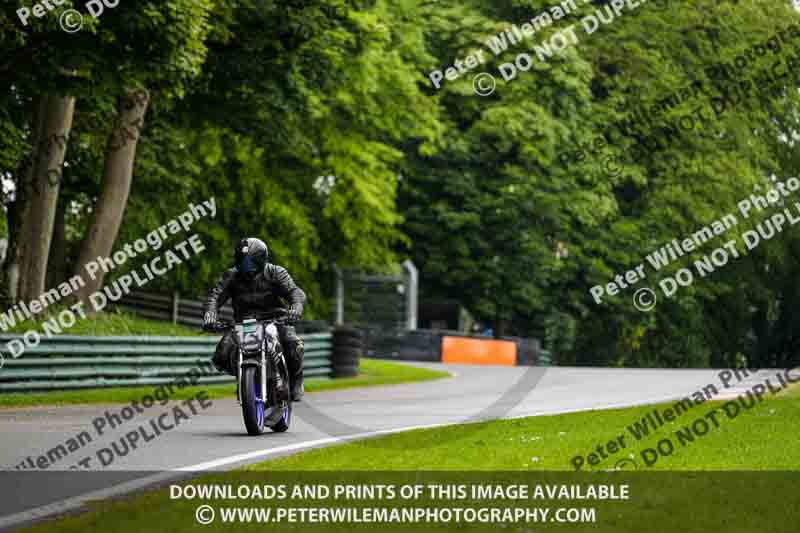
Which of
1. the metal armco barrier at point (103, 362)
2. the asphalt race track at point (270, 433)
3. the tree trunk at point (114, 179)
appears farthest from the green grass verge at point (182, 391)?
the tree trunk at point (114, 179)

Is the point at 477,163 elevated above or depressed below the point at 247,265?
above

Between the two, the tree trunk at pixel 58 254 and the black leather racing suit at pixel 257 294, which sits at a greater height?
the tree trunk at pixel 58 254

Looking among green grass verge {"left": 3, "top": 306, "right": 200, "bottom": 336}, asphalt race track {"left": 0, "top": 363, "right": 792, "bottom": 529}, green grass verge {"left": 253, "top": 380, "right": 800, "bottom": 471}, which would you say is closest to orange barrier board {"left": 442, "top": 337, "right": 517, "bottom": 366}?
asphalt race track {"left": 0, "top": 363, "right": 792, "bottom": 529}

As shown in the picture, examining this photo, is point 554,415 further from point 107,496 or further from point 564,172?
point 564,172

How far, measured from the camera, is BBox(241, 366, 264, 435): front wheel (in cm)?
1471

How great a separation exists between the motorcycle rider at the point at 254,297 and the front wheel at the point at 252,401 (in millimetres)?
200

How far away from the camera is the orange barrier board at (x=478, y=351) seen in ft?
138

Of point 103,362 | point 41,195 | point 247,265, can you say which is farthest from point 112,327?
point 247,265

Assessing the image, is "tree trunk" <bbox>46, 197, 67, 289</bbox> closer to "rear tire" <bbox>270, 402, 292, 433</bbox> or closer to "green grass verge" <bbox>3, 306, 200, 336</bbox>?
"green grass verge" <bbox>3, 306, 200, 336</bbox>

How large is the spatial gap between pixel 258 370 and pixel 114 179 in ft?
51.0

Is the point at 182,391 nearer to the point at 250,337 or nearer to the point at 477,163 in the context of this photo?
the point at 250,337

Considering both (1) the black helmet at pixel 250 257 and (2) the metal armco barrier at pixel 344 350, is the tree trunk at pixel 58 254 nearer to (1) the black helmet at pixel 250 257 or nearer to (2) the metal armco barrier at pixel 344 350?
(2) the metal armco barrier at pixel 344 350

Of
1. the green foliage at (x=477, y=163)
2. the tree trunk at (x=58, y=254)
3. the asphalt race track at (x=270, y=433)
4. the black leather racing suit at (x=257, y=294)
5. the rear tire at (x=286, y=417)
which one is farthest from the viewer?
the tree trunk at (x=58, y=254)

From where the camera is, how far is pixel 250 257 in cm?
1488
